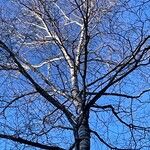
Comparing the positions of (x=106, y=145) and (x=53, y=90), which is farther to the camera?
(x=53, y=90)

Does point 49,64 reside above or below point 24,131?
above

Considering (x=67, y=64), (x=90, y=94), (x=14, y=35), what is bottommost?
(x=90, y=94)

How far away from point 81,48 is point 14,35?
126 centimetres

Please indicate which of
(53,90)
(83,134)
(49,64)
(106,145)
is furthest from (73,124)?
(49,64)

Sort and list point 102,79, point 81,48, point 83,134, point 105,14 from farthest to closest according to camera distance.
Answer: point 105,14 → point 81,48 → point 102,79 → point 83,134

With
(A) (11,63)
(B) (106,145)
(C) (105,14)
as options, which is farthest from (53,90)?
(C) (105,14)

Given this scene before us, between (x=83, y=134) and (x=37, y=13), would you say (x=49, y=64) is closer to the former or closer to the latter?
(x=37, y=13)

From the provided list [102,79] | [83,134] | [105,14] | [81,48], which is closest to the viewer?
[83,134]

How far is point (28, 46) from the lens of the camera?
8.85 meters

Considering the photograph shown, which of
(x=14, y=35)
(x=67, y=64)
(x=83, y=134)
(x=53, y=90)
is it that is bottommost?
(x=83, y=134)

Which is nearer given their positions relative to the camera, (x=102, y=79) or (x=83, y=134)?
(x=83, y=134)

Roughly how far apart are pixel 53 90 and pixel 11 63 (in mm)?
710

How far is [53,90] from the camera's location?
7.38 meters

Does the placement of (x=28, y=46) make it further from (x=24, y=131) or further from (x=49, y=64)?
(x=24, y=131)
